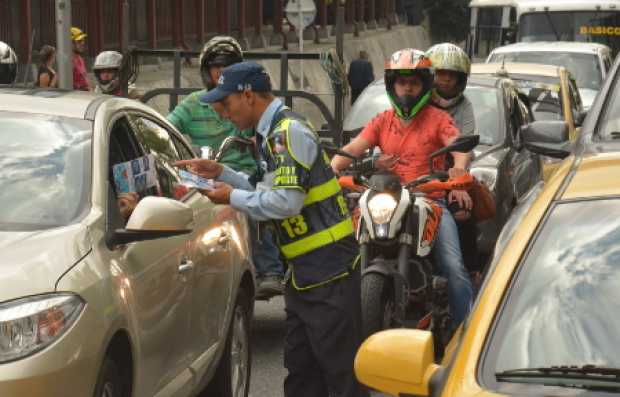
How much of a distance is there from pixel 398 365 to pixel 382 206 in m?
4.09

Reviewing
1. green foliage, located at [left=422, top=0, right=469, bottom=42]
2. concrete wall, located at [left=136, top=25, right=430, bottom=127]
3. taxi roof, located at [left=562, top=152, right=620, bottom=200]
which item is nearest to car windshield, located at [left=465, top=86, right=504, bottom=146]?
concrete wall, located at [left=136, top=25, right=430, bottom=127]

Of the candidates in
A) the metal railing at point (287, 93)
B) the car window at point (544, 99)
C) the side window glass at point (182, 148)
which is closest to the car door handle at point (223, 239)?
the side window glass at point (182, 148)

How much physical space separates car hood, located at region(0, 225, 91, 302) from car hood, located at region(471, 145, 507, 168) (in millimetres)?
6106

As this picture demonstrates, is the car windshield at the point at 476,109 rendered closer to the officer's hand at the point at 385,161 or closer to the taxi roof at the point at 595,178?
the officer's hand at the point at 385,161

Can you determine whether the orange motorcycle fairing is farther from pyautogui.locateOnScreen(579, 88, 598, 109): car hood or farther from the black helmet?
pyautogui.locateOnScreen(579, 88, 598, 109): car hood

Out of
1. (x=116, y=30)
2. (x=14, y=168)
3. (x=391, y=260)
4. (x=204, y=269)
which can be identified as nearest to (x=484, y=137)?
(x=391, y=260)

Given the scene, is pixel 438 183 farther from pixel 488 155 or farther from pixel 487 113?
pixel 487 113

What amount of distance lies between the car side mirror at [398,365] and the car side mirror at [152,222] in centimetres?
184

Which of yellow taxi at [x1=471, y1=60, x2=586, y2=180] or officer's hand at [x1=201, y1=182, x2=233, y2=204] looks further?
yellow taxi at [x1=471, y1=60, x2=586, y2=180]

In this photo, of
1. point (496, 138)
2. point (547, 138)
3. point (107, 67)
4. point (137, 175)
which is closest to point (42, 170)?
point (137, 175)

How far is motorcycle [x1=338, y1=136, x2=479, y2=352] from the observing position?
832 cm

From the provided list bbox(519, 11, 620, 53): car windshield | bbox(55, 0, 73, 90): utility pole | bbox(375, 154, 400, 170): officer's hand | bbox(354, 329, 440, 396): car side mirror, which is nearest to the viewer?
bbox(354, 329, 440, 396): car side mirror

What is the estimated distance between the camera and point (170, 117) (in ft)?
34.2

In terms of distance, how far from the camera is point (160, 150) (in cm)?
761
